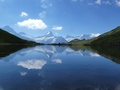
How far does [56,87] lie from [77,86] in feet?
10.7

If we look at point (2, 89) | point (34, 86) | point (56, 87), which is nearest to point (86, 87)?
point (56, 87)

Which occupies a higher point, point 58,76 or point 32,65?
point 32,65

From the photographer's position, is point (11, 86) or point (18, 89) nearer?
point (18, 89)

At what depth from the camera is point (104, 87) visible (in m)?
Answer: 26.4

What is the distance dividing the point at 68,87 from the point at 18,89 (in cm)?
681

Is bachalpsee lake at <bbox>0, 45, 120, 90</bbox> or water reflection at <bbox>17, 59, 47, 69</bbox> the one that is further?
water reflection at <bbox>17, 59, 47, 69</bbox>

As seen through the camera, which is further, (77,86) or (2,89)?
(77,86)

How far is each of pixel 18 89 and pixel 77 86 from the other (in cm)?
832

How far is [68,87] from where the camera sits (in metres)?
26.0

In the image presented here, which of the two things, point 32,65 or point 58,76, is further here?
point 32,65

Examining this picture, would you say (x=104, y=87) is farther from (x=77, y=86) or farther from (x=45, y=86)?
(x=45, y=86)

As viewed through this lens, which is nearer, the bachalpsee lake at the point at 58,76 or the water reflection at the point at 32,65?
the bachalpsee lake at the point at 58,76

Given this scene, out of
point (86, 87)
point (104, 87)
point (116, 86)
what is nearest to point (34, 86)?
point (86, 87)

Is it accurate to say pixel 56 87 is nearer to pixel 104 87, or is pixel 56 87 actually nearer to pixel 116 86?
pixel 104 87
